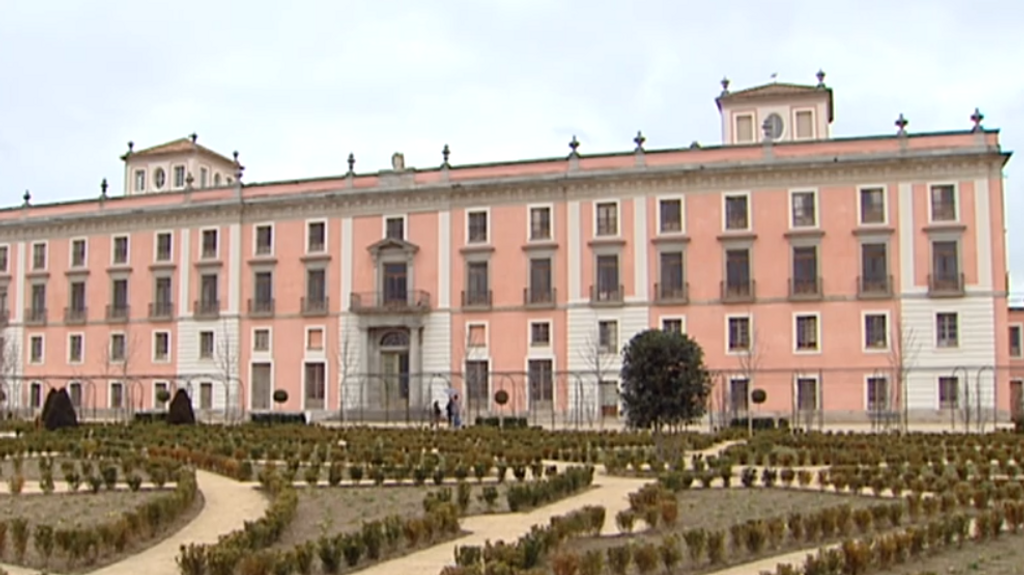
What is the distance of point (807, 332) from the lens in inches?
1597

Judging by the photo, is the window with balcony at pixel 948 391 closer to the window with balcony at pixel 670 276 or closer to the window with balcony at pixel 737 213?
the window with balcony at pixel 737 213

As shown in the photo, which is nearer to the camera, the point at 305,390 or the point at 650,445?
the point at 650,445

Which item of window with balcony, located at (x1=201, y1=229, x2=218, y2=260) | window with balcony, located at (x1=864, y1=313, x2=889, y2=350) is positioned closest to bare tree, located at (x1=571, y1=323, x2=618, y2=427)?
window with balcony, located at (x1=864, y1=313, x2=889, y2=350)

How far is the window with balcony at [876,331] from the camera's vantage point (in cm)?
3966

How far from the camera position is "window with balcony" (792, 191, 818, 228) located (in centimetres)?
4103

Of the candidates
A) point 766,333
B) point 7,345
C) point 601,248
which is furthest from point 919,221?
point 7,345

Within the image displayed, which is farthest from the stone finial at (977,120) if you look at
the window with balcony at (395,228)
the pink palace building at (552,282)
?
the window with balcony at (395,228)

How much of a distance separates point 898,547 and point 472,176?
36.1 metres

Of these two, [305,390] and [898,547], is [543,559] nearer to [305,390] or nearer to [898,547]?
[898,547]

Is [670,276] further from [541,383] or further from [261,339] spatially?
[261,339]

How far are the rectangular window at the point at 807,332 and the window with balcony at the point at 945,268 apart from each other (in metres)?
4.23

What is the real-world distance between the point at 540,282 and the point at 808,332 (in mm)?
10454

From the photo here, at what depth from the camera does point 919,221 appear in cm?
3981

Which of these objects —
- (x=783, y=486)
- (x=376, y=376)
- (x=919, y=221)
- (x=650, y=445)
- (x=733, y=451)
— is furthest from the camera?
(x=376, y=376)
